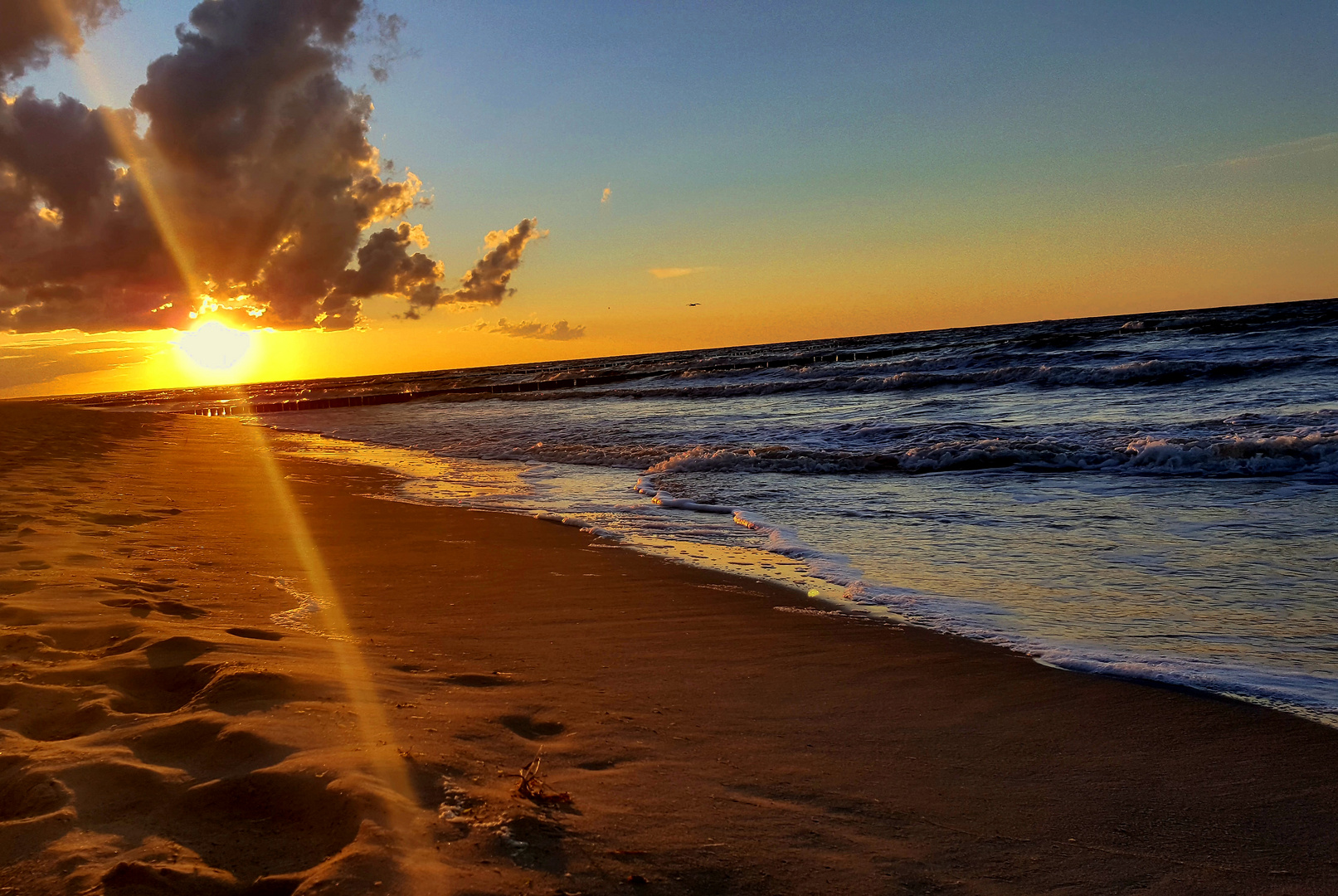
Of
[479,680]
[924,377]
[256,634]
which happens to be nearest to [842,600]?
[479,680]

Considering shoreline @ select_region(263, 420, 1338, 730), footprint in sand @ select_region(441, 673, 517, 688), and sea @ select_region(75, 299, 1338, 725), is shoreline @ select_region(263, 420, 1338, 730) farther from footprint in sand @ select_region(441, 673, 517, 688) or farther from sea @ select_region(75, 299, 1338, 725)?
footprint in sand @ select_region(441, 673, 517, 688)

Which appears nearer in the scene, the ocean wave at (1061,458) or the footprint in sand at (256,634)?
the footprint in sand at (256,634)

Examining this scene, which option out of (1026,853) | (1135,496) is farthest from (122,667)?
(1135,496)

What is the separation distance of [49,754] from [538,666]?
5.59 feet

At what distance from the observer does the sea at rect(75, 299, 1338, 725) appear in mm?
4062

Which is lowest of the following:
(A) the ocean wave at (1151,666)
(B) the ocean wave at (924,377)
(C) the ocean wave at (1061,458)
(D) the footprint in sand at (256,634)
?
(A) the ocean wave at (1151,666)

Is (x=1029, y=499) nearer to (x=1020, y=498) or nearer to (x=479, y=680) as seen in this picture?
(x=1020, y=498)

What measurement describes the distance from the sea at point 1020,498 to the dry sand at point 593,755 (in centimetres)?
70

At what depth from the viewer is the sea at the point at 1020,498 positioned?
13.3ft

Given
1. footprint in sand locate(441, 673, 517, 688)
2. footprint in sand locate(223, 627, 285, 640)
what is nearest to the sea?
footprint in sand locate(441, 673, 517, 688)

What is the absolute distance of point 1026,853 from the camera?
2047 mm

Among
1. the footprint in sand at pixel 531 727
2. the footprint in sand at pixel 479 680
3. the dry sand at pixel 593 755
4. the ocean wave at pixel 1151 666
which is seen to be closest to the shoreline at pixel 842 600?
the ocean wave at pixel 1151 666

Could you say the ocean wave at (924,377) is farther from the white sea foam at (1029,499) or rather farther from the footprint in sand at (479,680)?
the footprint in sand at (479,680)

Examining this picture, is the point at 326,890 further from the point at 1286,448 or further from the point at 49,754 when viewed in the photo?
the point at 1286,448
